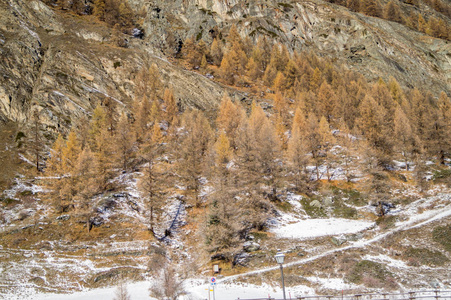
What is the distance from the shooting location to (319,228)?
38.7 metres

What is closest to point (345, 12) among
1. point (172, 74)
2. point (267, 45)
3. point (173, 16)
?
point (267, 45)

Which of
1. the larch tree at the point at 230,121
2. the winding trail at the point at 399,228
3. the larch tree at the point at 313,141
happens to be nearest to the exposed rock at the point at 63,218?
the winding trail at the point at 399,228

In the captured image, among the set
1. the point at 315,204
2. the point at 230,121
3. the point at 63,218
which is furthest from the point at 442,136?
the point at 63,218

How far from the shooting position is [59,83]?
68438 millimetres

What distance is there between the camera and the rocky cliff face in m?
67.5

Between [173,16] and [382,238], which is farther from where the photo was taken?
[173,16]

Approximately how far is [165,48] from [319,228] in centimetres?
9437

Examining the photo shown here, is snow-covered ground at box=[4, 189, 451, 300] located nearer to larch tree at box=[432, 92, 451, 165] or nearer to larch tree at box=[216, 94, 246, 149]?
larch tree at box=[432, 92, 451, 165]

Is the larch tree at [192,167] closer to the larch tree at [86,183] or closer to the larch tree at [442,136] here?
the larch tree at [86,183]

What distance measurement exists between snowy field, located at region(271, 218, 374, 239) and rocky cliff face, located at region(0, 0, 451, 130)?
50065 mm

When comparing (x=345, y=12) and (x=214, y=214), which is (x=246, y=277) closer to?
(x=214, y=214)

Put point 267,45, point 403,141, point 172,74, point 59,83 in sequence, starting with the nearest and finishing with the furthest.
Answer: point 403,141 → point 59,83 → point 172,74 → point 267,45

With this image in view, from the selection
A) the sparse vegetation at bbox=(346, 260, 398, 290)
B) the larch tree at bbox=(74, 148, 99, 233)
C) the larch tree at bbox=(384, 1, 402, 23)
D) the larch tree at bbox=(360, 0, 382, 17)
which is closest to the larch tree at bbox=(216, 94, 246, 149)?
the larch tree at bbox=(74, 148, 99, 233)

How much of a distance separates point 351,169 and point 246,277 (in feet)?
103
